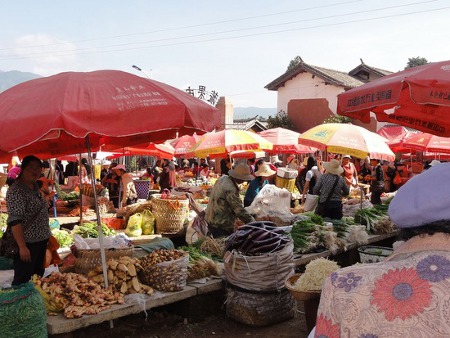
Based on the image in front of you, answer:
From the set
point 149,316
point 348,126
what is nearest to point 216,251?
point 149,316

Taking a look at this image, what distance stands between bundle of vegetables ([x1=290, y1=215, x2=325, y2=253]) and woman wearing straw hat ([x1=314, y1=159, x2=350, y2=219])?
1.24 m

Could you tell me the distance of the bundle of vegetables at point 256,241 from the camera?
215 inches

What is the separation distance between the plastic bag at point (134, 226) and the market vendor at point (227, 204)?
9.25 feet

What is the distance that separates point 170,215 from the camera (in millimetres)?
9352

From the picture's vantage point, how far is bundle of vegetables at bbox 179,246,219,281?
5.81 metres

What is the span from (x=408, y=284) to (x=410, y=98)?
3898 millimetres

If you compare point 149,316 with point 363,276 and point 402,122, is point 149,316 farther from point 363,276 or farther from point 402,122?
point 363,276

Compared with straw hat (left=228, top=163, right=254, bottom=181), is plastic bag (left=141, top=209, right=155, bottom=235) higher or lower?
lower

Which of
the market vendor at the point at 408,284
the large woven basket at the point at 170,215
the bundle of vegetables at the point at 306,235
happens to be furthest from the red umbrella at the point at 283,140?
the market vendor at the point at 408,284

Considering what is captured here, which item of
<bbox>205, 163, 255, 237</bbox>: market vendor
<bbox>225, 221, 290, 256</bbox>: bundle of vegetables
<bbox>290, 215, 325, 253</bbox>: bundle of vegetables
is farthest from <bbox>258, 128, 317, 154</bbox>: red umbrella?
<bbox>225, 221, 290, 256</bbox>: bundle of vegetables

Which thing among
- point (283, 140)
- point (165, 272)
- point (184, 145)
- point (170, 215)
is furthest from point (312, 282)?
point (184, 145)

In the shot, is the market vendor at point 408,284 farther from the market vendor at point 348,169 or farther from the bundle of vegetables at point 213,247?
the market vendor at point 348,169

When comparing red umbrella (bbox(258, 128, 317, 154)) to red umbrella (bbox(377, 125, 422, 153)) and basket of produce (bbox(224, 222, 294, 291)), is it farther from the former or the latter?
basket of produce (bbox(224, 222, 294, 291))

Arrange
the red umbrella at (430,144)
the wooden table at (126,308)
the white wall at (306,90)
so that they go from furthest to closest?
the white wall at (306,90)
the red umbrella at (430,144)
the wooden table at (126,308)
